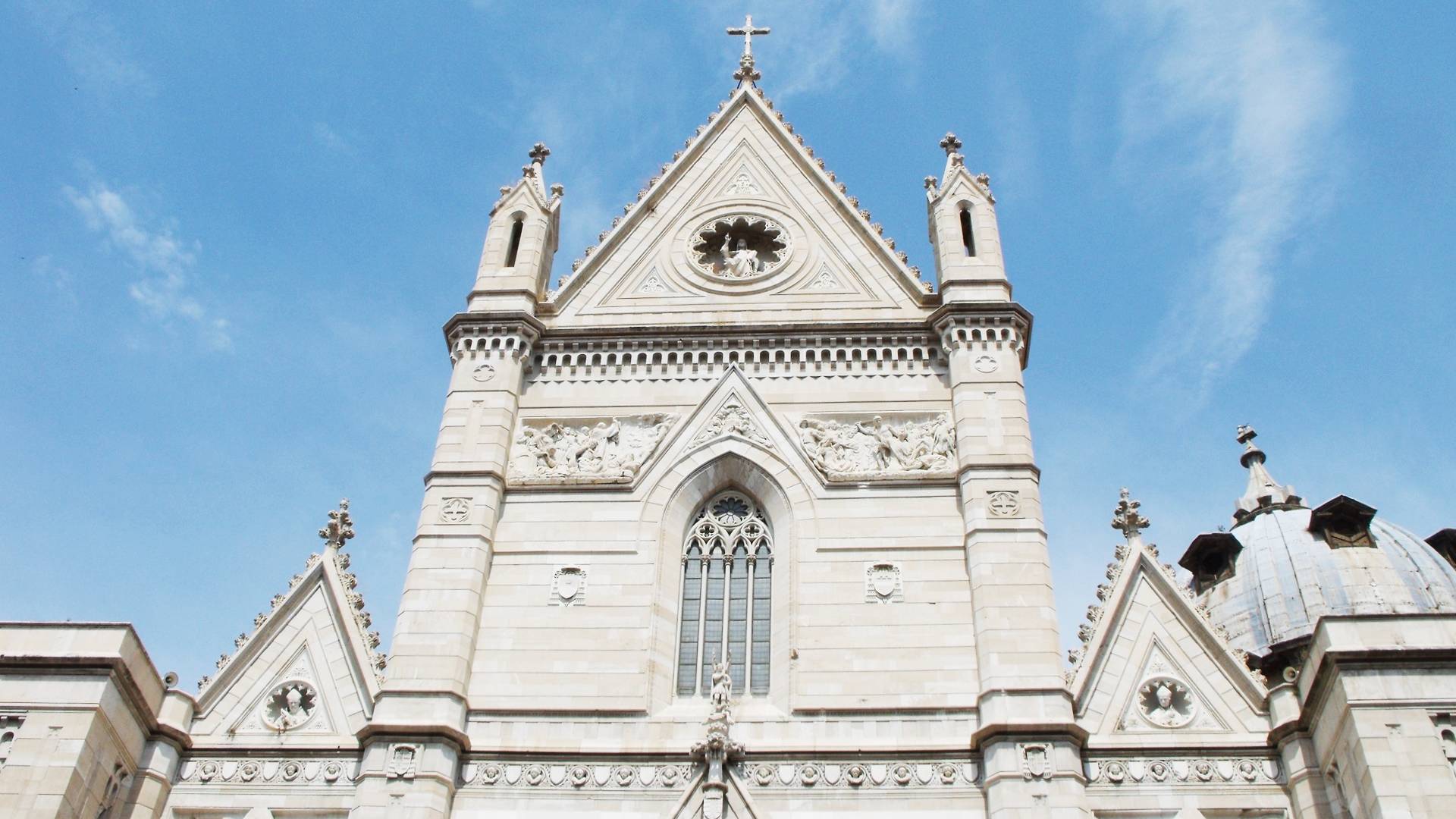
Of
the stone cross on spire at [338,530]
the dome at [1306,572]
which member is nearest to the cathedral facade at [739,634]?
the stone cross on spire at [338,530]

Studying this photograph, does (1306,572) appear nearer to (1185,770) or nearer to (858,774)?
(1185,770)

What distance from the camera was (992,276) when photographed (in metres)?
22.3

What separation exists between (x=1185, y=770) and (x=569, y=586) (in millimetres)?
8493

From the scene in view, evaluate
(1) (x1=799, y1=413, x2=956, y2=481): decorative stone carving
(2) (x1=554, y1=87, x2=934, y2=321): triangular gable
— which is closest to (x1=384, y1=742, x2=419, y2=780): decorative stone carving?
(1) (x1=799, y1=413, x2=956, y2=481): decorative stone carving

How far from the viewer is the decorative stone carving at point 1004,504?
18938mm

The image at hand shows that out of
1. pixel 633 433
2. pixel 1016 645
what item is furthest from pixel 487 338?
pixel 1016 645

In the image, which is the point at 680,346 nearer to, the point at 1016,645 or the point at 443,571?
the point at 443,571

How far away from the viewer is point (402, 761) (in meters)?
16.7

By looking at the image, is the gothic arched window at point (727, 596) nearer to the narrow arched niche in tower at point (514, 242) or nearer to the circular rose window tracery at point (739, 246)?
the circular rose window tracery at point (739, 246)

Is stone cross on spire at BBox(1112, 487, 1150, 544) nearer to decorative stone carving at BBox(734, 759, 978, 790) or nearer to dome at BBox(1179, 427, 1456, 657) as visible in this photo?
decorative stone carving at BBox(734, 759, 978, 790)

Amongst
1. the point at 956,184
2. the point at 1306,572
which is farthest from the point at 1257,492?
the point at 956,184

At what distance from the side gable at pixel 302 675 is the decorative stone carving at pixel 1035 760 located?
8.41m

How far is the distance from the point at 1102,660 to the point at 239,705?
1158 cm

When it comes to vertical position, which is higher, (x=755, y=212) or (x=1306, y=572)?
(x=1306, y=572)
